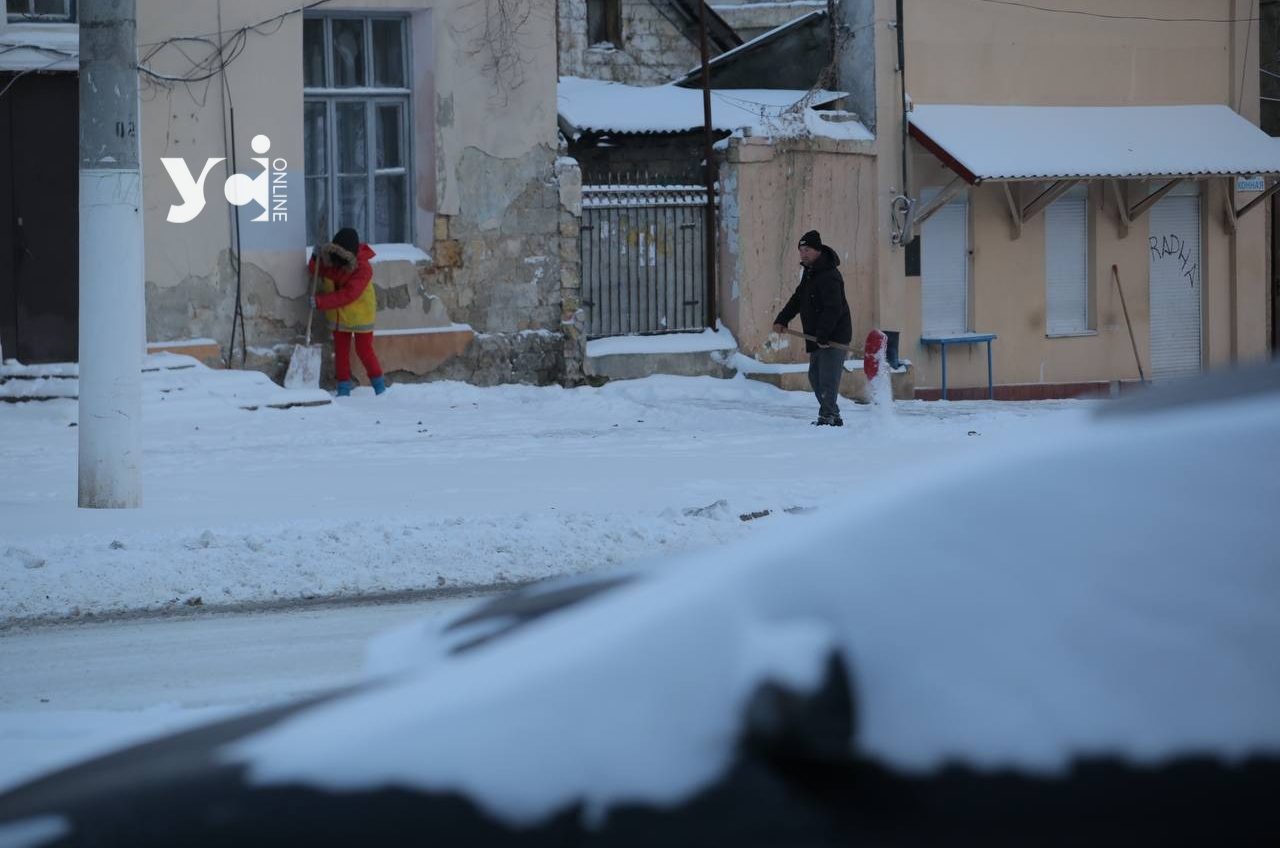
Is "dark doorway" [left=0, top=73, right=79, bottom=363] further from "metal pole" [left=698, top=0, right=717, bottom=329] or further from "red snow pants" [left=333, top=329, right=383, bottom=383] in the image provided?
"metal pole" [left=698, top=0, right=717, bottom=329]

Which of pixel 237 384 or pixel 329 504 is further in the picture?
pixel 237 384

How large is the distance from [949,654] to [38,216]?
14426 millimetres

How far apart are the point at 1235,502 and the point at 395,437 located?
A: 12012 mm

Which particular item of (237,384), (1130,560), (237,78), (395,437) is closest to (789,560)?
(1130,560)

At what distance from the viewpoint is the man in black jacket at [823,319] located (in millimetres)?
15133

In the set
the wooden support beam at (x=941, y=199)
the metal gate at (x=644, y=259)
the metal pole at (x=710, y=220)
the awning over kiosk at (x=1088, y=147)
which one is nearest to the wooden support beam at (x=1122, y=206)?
the awning over kiosk at (x=1088, y=147)

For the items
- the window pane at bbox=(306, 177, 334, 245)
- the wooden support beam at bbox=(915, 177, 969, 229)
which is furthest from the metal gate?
the window pane at bbox=(306, 177, 334, 245)

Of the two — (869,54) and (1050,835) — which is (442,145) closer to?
(869,54)

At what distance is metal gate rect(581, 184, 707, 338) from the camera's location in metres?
18.5

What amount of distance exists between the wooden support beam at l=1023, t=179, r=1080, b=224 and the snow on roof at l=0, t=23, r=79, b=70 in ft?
36.5

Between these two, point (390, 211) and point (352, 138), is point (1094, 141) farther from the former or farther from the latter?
point (352, 138)

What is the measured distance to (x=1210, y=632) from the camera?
7.45ft

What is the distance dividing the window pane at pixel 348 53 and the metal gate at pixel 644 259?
2.76 metres

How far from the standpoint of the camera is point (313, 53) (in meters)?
17.0
